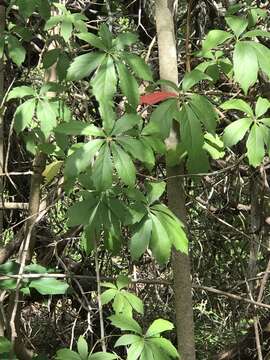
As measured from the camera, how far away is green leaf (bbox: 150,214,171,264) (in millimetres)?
1243

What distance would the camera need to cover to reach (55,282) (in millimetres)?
1642

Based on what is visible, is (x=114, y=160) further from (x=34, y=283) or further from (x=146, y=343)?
(x=34, y=283)

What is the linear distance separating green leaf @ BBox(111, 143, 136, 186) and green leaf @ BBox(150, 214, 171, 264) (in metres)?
0.13

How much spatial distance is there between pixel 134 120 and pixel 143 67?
16 cm

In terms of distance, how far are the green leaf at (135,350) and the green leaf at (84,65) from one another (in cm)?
59

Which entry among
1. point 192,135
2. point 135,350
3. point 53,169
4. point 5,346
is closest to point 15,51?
point 53,169

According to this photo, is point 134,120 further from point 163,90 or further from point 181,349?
point 181,349

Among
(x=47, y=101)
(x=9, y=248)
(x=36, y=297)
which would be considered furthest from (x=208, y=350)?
(x=47, y=101)

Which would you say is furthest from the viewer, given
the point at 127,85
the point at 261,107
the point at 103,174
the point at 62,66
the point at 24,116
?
the point at 62,66

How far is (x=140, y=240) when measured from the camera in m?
1.26

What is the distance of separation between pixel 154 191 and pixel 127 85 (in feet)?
0.80

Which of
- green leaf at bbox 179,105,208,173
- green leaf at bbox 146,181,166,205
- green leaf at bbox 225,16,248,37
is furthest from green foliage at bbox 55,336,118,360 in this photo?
green leaf at bbox 225,16,248,37

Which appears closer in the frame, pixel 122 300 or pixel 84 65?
pixel 84 65

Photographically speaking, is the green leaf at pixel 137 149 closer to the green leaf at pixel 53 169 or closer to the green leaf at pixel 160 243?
the green leaf at pixel 160 243
